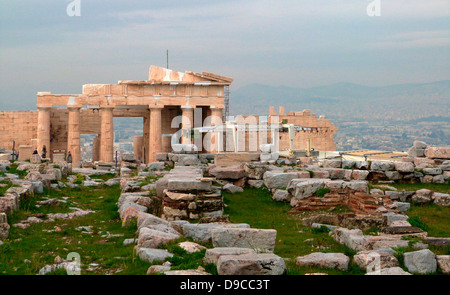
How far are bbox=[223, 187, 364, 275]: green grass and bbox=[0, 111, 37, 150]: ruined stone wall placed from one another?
117 ft

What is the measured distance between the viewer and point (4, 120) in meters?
51.6

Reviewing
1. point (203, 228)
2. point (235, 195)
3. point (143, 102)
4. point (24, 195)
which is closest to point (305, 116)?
point (143, 102)

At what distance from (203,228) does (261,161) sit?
13.4 metres

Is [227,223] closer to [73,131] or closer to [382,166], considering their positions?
[382,166]

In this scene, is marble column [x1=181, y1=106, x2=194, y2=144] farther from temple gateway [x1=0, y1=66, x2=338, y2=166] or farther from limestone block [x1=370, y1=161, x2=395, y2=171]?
limestone block [x1=370, y1=161, x2=395, y2=171]

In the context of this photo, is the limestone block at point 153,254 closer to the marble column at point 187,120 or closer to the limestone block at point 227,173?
the limestone block at point 227,173

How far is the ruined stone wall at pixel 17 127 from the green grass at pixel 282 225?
35.7 metres

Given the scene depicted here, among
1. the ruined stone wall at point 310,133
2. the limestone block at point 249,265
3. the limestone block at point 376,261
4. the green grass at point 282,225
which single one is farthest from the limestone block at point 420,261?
the ruined stone wall at point 310,133

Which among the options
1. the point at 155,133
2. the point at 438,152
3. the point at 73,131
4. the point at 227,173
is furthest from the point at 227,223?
the point at 73,131

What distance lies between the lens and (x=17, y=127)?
52094mm

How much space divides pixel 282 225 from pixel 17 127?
4171 cm

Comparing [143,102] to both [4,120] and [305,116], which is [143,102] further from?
[305,116]

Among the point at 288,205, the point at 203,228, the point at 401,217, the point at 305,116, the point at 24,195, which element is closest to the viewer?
the point at 203,228

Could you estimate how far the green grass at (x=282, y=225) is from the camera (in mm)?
11098
